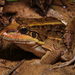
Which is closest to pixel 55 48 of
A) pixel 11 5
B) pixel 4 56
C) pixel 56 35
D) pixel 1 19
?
pixel 56 35

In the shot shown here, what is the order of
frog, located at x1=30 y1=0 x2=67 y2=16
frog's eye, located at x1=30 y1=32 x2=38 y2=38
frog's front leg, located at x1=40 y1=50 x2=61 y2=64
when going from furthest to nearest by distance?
frog, located at x1=30 y1=0 x2=67 y2=16, frog's front leg, located at x1=40 y1=50 x2=61 y2=64, frog's eye, located at x1=30 y1=32 x2=38 y2=38

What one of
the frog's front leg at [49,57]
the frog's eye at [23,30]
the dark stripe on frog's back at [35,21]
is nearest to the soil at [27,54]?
the frog's front leg at [49,57]

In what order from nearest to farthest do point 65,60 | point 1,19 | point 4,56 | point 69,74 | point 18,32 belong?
point 69,74 < point 18,32 < point 65,60 < point 4,56 < point 1,19

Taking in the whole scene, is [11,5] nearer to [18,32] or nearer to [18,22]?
[18,22]

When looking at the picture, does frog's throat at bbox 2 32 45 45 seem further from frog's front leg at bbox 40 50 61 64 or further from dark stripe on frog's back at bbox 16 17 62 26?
frog's front leg at bbox 40 50 61 64

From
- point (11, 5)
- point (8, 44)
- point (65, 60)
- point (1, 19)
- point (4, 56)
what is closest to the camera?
point (65, 60)

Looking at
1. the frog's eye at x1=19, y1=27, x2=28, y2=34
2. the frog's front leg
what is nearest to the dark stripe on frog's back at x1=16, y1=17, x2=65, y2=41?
the frog's eye at x1=19, y1=27, x2=28, y2=34
